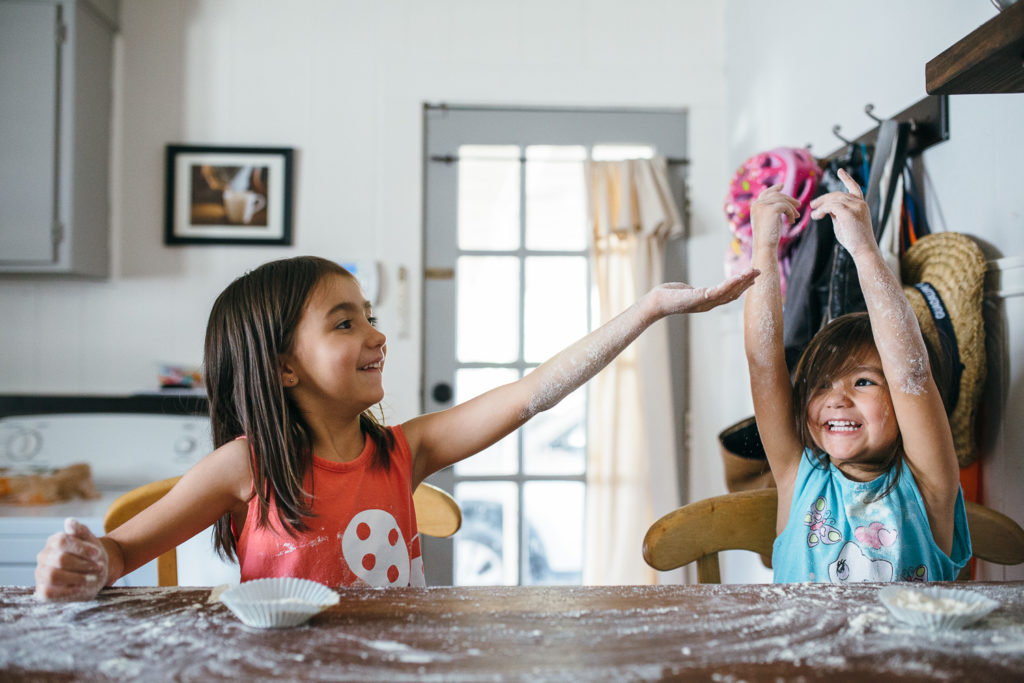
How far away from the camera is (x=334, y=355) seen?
3.21 feet

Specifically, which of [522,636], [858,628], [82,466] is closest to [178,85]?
[82,466]

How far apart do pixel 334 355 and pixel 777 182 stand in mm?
971

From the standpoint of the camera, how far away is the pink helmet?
1.45 metres

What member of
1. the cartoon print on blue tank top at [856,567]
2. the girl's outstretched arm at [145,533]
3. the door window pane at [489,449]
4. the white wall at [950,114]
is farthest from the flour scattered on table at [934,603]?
the door window pane at [489,449]

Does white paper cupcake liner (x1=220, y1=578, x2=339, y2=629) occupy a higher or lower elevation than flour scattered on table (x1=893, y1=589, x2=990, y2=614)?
lower

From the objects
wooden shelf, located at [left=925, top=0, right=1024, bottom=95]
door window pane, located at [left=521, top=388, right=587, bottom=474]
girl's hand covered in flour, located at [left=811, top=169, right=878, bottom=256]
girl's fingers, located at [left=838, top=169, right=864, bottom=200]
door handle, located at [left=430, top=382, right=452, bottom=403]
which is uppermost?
wooden shelf, located at [left=925, top=0, right=1024, bottom=95]

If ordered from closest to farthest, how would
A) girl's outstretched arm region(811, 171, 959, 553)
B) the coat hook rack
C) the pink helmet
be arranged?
girl's outstretched arm region(811, 171, 959, 553)
the coat hook rack
the pink helmet

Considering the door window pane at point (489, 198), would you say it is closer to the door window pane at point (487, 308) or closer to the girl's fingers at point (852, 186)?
the door window pane at point (487, 308)

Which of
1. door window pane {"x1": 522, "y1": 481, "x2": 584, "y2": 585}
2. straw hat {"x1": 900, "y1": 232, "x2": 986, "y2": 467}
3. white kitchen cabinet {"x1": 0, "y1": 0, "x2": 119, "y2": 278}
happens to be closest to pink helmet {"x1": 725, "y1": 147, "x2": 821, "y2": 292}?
straw hat {"x1": 900, "y1": 232, "x2": 986, "y2": 467}

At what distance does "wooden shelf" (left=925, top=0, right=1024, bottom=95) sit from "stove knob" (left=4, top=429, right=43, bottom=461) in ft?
7.74

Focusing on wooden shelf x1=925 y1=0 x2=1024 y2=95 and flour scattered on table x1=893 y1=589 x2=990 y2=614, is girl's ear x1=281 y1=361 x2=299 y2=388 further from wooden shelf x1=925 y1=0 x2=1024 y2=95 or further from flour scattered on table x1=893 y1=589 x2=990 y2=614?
wooden shelf x1=925 y1=0 x2=1024 y2=95

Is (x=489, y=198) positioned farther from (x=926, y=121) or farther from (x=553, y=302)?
(x=926, y=121)

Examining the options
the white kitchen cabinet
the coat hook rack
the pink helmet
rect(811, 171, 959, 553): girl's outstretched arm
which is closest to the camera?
rect(811, 171, 959, 553): girl's outstretched arm

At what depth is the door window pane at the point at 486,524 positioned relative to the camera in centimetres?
234
